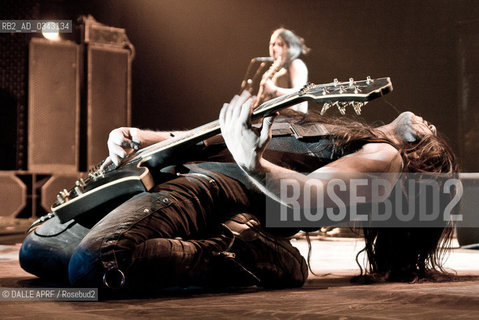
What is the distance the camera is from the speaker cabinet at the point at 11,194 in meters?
6.24

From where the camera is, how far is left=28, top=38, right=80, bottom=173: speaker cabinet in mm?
6215

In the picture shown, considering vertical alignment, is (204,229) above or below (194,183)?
below

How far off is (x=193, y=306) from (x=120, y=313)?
215mm

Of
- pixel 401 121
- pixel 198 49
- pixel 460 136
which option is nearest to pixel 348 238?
pixel 460 136

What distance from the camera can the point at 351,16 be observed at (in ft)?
22.4

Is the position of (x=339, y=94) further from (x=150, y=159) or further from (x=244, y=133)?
(x=150, y=159)

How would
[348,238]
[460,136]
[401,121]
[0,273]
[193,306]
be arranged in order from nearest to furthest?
1. [193,306]
2. [401,121]
3. [0,273]
4. [348,238]
5. [460,136]

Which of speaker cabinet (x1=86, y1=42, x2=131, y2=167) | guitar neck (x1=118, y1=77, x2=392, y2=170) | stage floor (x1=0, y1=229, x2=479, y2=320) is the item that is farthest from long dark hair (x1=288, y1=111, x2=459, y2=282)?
speaker cabinet (x1=86, y1=42, x2=131, y2=167)

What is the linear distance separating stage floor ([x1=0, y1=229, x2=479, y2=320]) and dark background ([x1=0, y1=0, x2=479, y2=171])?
440 centimetres

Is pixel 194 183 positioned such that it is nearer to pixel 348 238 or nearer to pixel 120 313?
pixel 120 313

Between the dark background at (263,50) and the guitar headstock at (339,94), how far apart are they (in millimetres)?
4696

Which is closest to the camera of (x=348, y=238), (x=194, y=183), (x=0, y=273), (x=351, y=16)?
(x=194, y=183)

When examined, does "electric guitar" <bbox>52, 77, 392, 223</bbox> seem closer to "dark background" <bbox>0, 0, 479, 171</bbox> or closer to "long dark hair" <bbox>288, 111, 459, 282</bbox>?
"long dark hair" <bbox>288, 111, 459, 282</bbox>
